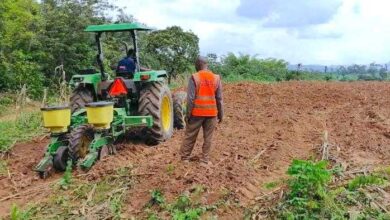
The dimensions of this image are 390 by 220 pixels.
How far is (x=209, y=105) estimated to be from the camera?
7.92 m

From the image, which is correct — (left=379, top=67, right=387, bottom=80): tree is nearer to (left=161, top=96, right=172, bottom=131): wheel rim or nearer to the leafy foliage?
the leafy foliage

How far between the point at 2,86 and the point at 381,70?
25.0m

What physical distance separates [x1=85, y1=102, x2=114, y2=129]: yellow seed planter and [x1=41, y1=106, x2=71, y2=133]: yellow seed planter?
379 millimetres

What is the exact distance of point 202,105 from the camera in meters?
7.89

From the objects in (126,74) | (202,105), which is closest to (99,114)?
(202,105)

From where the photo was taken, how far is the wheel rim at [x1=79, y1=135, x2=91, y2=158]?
8.23 m

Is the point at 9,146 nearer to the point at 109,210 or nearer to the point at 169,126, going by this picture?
the point at 169,126

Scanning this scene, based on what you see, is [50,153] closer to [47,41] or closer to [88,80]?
[88,80]

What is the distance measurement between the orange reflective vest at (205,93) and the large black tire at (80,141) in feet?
5.37

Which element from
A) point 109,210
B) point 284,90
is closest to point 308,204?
point 109,210

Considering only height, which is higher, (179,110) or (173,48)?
(173,48)

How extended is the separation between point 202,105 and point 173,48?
20.5 meters

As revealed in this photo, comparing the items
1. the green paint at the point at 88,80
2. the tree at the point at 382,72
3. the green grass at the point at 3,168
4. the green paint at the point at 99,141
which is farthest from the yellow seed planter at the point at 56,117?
the tree at the point at 382,72

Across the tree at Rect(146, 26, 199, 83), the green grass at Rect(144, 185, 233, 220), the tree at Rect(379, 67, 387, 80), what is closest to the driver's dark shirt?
the green grass at Rect(144, 185, 233, 220)
